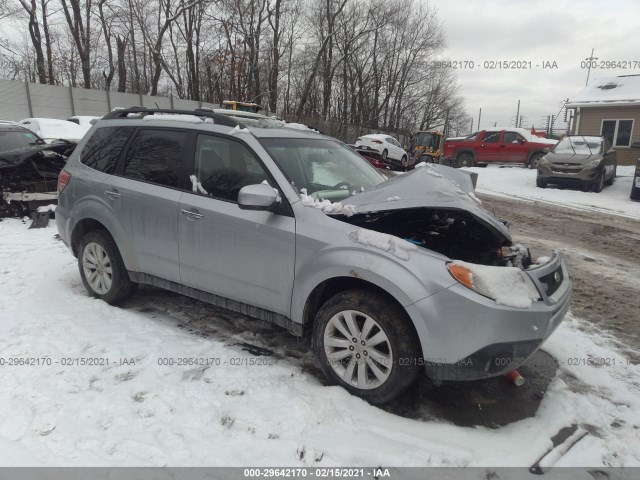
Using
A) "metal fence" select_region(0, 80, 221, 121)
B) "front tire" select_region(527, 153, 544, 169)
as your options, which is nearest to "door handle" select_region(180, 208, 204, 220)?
"metal fence" select_region(0, 80, 221, 121)

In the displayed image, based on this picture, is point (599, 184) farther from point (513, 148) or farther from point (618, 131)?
point (618, 131)

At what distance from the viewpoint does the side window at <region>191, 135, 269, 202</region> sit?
11.3ft

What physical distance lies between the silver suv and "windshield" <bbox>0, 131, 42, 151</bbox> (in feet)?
18.5

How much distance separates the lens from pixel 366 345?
2.86 meters

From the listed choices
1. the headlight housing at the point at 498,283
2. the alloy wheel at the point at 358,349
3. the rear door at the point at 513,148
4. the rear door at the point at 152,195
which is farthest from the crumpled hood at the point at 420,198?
the rear door at the point at 513,148

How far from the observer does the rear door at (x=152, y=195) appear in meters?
3.77

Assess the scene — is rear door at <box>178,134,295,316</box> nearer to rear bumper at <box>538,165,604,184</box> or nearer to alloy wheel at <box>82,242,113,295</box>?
alloy wheel at <box>82,242,113,295</box>

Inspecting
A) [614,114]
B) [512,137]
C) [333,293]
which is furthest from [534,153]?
[333,293]

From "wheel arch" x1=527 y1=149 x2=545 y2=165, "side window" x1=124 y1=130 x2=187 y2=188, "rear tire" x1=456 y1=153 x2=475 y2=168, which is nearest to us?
"side window" x1=124 y1=130 x2=187 y2=188

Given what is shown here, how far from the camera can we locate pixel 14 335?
3.64 metres

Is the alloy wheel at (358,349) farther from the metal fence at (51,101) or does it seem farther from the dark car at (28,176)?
the metal fence at (51,101)

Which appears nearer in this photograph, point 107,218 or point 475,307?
point 475,307

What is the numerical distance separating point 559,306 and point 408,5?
1727 inches

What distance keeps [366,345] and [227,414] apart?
98 centimetres
